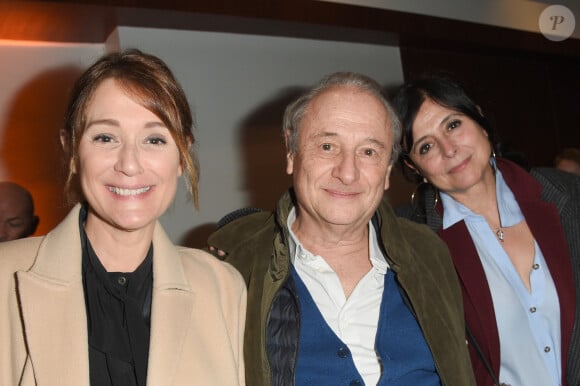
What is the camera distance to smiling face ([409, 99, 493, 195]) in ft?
7.89

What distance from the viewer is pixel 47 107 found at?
397 cm

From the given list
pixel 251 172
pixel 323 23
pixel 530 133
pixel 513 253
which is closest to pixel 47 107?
pixel 251 172

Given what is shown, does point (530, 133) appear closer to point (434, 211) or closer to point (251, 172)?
point (251, 172)

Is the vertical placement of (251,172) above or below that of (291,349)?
above

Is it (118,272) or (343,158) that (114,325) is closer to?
(118,272)

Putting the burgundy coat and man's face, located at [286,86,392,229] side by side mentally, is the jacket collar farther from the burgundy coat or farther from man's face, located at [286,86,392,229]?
the burgundy coat

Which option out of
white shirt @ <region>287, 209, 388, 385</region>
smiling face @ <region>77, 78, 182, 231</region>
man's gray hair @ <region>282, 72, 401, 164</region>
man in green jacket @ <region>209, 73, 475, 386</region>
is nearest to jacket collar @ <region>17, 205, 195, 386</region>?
smiling face @ <region>77, 78, 182, 231</region>

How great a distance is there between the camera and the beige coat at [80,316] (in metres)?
1.50

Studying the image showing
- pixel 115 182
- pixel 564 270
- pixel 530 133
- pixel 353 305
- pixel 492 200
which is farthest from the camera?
pixel 530 133

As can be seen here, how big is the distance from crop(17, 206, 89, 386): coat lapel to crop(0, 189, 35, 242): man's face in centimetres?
224

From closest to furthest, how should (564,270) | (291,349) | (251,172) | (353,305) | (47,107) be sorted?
1. (291,349)
2. (353,305)
3. (564,270)
4. (47,107)
5. (251,172)

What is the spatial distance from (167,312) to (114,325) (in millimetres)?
146

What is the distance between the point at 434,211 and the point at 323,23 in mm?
2145

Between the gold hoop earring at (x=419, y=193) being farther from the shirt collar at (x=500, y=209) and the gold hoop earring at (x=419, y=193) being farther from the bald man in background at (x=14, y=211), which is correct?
the bald man in background at (x=14, y=211)
